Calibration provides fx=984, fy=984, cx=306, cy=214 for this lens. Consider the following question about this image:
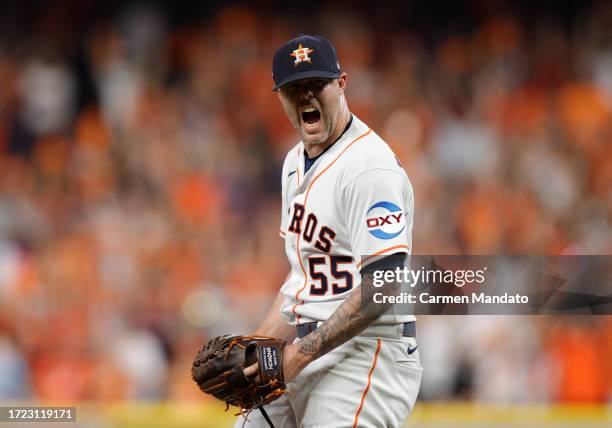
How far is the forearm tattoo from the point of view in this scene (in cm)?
297

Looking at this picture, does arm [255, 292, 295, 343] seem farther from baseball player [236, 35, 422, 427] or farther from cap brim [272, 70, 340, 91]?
cap brim [272, 70, 340, 91]

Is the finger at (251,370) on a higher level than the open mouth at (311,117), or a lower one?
lower

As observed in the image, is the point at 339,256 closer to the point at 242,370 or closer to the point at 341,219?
the point at 341,219

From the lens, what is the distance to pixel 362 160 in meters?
3.11

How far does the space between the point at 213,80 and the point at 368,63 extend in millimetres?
1541

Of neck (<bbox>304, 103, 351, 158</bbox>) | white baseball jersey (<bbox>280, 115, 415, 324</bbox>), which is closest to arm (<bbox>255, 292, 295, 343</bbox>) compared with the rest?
white baseball jersey (<bbox>280, 115, 415, 324</bbox>)

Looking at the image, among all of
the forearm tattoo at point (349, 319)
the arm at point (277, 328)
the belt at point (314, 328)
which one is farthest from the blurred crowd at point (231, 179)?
the forearm tattoo at point (349, 319)

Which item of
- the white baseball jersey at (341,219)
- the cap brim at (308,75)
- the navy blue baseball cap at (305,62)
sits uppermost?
the navy blue baseball cap at (305,62)

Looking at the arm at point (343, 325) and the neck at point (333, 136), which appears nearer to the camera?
the arm at point (343, 325)

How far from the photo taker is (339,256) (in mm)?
3201

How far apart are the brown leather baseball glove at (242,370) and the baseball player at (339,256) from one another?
0.04 m

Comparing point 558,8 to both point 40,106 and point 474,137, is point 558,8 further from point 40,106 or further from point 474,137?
point 40,106

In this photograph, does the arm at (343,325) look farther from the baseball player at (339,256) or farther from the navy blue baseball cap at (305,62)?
the navy blue baseball cap at (305,62)

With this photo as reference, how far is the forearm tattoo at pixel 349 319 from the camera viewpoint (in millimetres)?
2967
